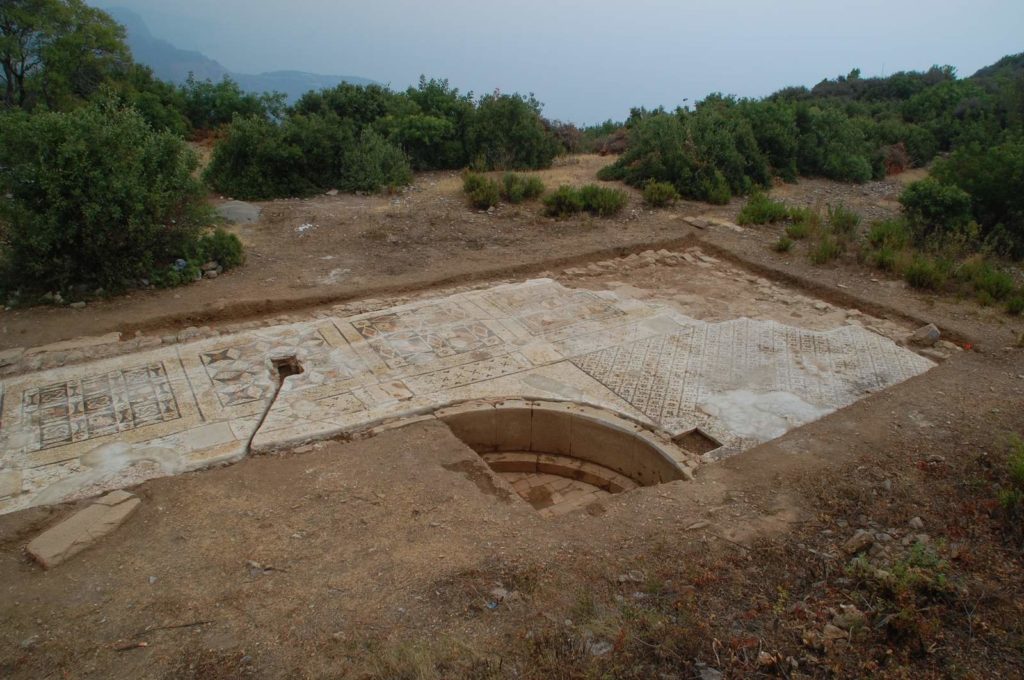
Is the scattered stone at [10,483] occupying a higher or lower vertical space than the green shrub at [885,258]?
lower

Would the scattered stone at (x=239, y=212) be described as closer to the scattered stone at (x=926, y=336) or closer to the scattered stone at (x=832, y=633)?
the scattered stone at (x=926, y=336)

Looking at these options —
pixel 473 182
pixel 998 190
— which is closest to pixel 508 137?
pixel 473 182

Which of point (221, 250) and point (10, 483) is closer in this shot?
point (10, 483)

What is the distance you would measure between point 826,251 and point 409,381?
6.05m

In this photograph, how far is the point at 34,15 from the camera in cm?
1568

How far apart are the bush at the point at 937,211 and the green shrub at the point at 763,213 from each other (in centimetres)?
178

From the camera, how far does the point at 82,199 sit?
704 cm

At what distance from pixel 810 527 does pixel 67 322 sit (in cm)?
702

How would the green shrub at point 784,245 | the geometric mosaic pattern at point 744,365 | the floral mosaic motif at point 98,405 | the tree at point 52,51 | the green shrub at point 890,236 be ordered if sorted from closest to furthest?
the floral mosaic motif at point 98,405 → the geometric mosaic pattern at point 744,365 → the green shrub at point 890,236 → the green shrub at point 784,245 → the tree at point 52,51

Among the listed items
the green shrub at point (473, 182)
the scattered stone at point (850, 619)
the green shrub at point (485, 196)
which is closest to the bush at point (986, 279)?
the scattered stone at point (850, 619)

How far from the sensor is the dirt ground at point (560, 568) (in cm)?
317

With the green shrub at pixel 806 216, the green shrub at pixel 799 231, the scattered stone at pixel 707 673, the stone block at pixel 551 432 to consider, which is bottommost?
the stone block at pixel 551 432

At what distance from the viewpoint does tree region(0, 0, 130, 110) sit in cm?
1539

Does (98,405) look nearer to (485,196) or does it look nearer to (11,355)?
(11,355)
